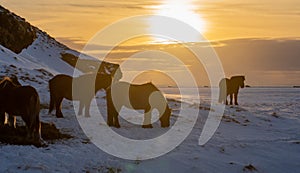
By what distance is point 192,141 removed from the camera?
1675 centimetres

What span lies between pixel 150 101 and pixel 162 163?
602 cm

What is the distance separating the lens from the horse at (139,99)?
1864cm

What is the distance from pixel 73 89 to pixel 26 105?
697cm

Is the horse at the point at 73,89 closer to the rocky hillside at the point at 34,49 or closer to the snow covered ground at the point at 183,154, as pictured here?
the snow covered ground at the point at 183,154

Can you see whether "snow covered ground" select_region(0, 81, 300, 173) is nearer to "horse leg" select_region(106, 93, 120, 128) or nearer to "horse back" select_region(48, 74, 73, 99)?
"horse leg" select_region(106, 93, 120, 128)

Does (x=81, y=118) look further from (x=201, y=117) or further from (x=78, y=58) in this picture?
(x=78, y=58)

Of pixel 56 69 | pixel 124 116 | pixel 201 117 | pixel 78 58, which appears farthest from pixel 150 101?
pixel 78 58

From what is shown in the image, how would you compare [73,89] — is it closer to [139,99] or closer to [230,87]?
[139,99]

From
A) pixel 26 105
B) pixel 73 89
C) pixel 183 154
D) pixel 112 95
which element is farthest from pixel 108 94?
pixel 26 105

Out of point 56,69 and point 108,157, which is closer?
point 108,157

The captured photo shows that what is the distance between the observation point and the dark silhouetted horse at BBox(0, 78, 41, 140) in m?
12.8

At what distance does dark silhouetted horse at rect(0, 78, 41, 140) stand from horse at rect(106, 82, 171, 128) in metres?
5.65

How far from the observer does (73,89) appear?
776 inches

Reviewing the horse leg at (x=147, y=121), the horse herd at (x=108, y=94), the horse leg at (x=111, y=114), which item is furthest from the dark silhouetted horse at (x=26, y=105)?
the horse leg at (x=147, y=121)
